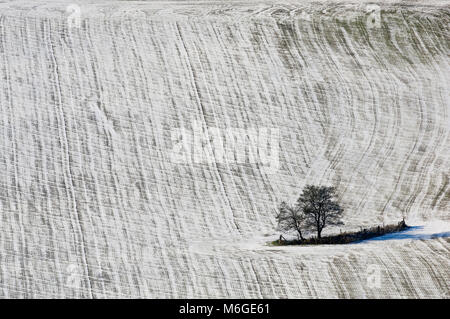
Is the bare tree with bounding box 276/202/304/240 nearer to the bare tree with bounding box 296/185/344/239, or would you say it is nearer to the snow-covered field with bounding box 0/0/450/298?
the bare tree with bounding box 296/185/344/239

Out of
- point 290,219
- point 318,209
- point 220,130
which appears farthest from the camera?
point 220,130

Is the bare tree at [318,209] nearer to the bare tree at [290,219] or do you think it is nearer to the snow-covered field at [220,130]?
the bare tree at [290,219]

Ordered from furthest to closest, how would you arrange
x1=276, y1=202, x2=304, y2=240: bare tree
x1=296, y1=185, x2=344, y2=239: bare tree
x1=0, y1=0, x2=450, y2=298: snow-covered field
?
x1=276, y1=202, x2=304, y2=240: bare tree → x1=296, y1=185, x2=344, y2=239: bare tree → x1=0, y1=0, x2=450, y2=298: snow-covered field

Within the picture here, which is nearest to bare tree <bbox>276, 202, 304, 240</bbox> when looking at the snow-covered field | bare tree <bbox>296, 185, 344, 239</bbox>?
bare tree <bbox>296, 185, 344, 239</bbox>

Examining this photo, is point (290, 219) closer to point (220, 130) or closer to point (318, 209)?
point (318, 209)

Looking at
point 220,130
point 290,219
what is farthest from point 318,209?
point 220,130

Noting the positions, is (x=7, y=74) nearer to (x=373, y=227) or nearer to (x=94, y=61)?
(x=94, y=61)
